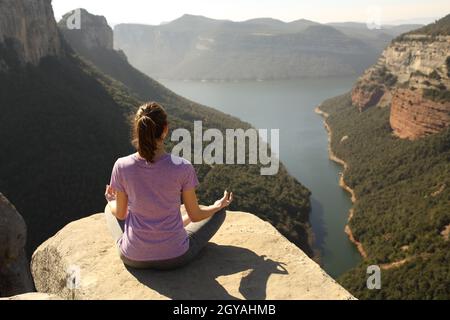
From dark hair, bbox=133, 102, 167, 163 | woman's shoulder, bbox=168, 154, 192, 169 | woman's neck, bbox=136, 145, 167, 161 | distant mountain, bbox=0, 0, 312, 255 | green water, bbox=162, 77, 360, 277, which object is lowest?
green water, bbox=162, 77, 360, 277

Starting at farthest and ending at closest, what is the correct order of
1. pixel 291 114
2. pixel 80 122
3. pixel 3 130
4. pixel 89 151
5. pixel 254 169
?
1. pixel 291 114
2. pixel 254 169
3. pixel 80 122
4. pixel 89 151
5. pixel 3 130

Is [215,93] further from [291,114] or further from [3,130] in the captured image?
[3,130]

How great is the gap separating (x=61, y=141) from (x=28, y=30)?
17.0 metres

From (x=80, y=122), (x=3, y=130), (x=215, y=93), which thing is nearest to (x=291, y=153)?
(x=80, y=122)

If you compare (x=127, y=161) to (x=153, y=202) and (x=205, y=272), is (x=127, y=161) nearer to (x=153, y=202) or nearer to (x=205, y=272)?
(x=153, y=202)

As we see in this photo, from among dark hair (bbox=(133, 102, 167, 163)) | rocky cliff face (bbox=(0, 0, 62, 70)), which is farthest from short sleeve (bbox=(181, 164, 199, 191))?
rocky cliff face (bbox=(0, 0, 62, 70))

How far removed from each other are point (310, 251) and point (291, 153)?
34.1 m

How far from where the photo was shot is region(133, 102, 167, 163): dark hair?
4.01 meters

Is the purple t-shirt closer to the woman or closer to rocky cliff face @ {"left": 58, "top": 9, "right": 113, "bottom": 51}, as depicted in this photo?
the woman

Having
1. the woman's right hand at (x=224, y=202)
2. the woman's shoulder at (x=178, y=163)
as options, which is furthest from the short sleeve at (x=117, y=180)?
the woman's right hand at (x=224, y=202)

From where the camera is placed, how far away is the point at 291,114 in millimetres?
100125

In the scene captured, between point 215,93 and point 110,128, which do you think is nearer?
point 110,128

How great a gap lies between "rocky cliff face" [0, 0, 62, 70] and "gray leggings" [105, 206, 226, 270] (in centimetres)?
3195
